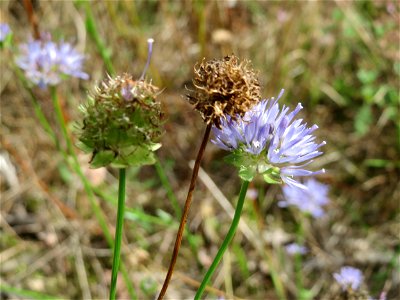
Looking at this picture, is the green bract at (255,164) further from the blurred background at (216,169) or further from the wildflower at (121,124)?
the blurred background at (216,169)

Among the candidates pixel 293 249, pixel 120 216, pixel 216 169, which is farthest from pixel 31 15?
pixel 293 249

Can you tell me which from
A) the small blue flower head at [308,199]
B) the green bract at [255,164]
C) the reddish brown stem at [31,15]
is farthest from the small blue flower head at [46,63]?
the green bract at [255,164]

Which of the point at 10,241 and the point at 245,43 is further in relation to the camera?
the point at 245,43

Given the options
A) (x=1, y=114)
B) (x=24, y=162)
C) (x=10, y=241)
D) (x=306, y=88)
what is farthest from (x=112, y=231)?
(x=306, y=88)

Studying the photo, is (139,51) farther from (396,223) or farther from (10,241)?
(396,223)

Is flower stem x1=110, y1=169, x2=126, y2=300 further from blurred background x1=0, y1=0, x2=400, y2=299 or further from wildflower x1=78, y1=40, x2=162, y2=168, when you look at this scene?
blurred background x1=0, y1=0, x2=400, y2=299

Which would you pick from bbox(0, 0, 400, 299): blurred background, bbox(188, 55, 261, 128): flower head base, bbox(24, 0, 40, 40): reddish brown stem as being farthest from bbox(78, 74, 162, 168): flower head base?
bbox(24, 0, 40, 40): reddish brown stem
